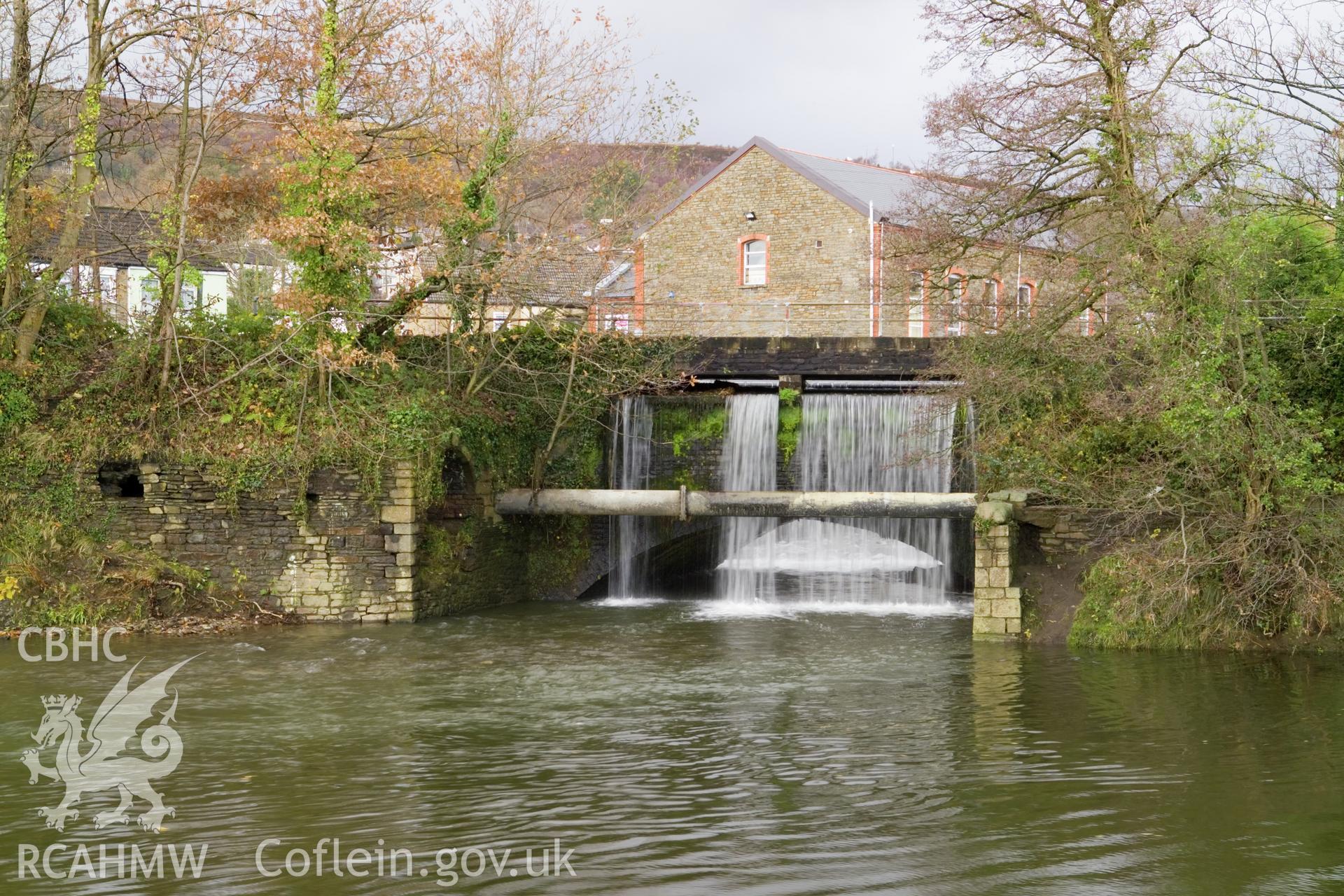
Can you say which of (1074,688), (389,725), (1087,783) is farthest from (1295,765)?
(389,725)

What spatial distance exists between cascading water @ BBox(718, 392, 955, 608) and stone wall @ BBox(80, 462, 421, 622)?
550 centimetres

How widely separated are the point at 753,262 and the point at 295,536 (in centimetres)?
1919

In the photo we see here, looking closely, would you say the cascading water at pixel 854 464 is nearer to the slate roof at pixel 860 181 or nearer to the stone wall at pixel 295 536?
the stone wall at pixel 295 536

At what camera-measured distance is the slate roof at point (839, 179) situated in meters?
31.7

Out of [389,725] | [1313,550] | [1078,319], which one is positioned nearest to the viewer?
[389,725]

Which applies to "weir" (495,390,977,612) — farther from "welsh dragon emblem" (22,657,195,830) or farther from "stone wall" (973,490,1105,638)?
"welsh dragon emblem" (22,657,195,830)

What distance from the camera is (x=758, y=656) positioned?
14273 millimetres

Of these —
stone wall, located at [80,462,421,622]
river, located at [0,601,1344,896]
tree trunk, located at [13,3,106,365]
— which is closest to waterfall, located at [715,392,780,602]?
river, located at [0,601,1344,896]

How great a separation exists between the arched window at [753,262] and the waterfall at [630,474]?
1357 centimetres

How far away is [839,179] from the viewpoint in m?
33.4

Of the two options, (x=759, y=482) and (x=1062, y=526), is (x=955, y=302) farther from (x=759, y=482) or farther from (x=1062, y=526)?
(x=759, y=482)

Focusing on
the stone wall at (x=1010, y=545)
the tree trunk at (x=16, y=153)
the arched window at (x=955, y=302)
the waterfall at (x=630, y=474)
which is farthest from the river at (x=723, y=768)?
the tree trunk at (x=16, y=153)

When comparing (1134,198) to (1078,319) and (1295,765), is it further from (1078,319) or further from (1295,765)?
(1295,765)

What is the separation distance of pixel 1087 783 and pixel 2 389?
14.4 meters
